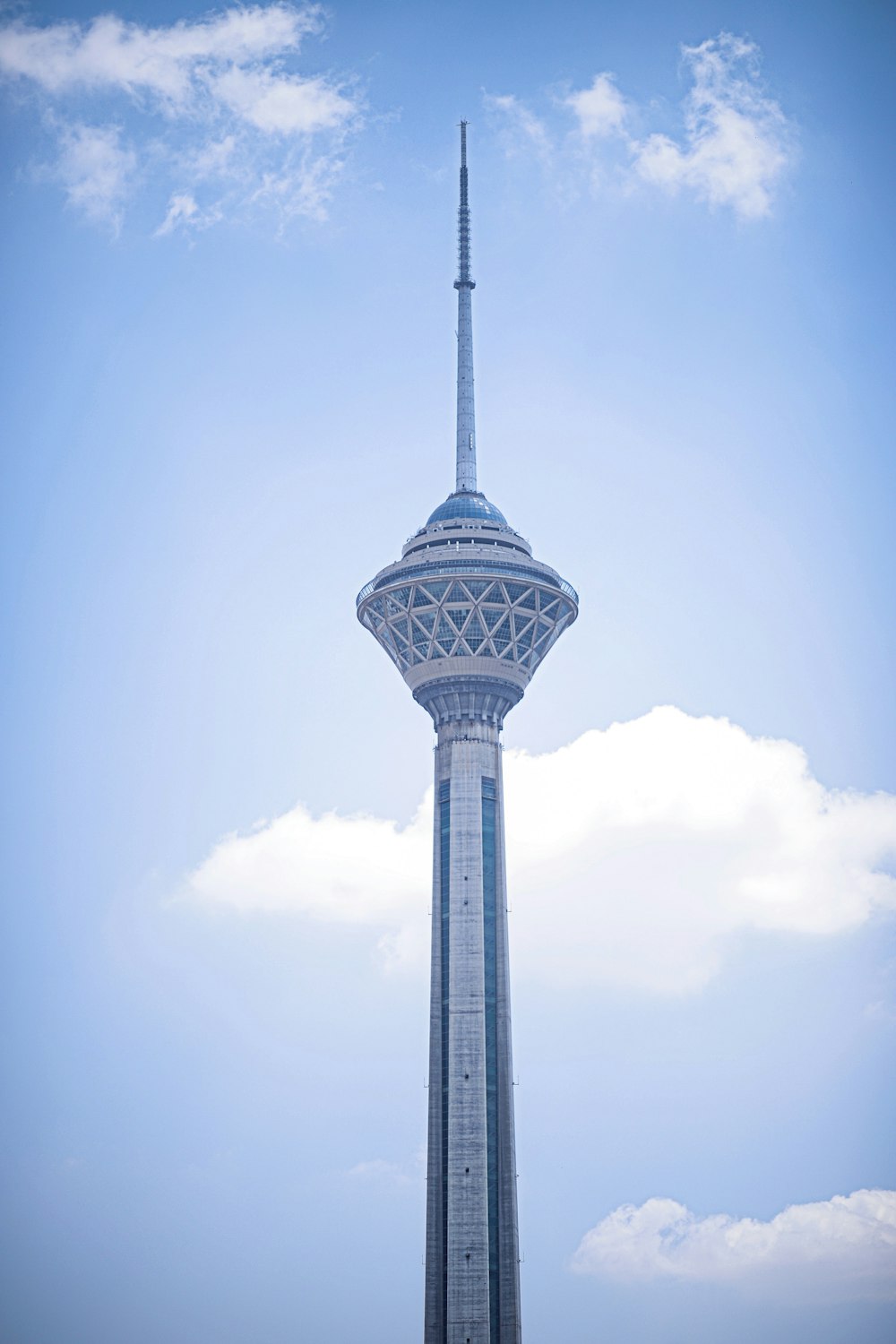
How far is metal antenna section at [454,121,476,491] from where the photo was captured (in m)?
169

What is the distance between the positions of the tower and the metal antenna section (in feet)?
0.70

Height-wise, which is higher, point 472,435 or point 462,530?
point 472,435

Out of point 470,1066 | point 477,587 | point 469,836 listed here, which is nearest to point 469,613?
point 477,587

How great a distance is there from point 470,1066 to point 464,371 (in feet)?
264

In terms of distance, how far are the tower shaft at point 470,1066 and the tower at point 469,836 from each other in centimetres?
13

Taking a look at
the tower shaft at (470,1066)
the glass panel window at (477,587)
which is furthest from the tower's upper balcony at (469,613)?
the tower shaft at (470,1066)

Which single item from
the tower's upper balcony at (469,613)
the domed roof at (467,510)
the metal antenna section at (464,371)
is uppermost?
the metal antenna section at (464,371)

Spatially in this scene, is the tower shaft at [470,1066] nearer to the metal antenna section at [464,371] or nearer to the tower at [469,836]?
the tower at [469,836]

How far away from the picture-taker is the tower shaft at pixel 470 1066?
432ft

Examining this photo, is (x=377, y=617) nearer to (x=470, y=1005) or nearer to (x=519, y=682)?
(x=519, y=682)

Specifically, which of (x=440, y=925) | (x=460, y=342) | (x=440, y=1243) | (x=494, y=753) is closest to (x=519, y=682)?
(x=494, y=753)

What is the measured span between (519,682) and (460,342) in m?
43.6

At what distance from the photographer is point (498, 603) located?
15288 cm

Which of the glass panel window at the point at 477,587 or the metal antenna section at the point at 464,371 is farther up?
the metal antenna section at the point at 464,371
